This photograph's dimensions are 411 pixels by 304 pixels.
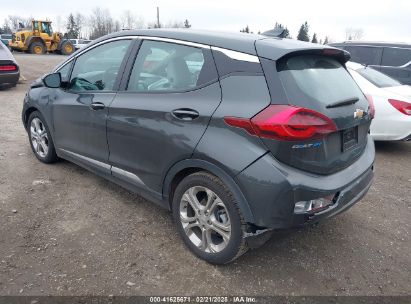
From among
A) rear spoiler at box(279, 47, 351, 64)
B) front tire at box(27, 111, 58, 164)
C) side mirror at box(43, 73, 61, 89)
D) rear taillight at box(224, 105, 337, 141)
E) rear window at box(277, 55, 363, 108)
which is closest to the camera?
rear taillight at box(224, 105, 337, 141)

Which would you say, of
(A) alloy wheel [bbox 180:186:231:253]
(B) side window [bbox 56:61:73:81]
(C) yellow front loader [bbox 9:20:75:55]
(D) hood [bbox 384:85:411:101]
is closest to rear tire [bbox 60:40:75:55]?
(C) yellow front loader [bbox 9:20:75:55]

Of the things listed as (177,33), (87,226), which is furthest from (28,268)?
(177,33)

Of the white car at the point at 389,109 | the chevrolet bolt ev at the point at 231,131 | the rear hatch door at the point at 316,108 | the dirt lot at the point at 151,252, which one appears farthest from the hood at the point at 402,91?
the rear hatch door at the point at 316,108

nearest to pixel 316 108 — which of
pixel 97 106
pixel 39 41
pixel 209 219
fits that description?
pixel 209 219

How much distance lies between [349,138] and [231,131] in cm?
93

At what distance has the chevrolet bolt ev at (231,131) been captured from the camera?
2268mm

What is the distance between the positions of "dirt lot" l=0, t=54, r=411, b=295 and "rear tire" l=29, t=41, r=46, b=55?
88.3 ft

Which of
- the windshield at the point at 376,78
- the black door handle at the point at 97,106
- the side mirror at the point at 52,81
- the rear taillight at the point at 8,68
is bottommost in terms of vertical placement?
the rear taillight at the point at 8,68

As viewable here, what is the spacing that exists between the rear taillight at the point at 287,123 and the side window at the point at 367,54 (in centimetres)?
686

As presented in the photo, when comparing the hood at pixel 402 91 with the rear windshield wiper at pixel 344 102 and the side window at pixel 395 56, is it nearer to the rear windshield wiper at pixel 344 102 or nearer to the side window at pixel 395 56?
the side window at pixel 395 56

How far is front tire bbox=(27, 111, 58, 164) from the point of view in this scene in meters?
4.38

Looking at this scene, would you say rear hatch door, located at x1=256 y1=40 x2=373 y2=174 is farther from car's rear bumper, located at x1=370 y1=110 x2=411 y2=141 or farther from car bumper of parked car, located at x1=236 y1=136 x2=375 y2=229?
car's rear bumper, located at x1=370 y1=110 x2=411 y2=141

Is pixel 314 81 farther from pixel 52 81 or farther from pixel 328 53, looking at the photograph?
pixel 52 81

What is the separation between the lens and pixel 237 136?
2.35m
